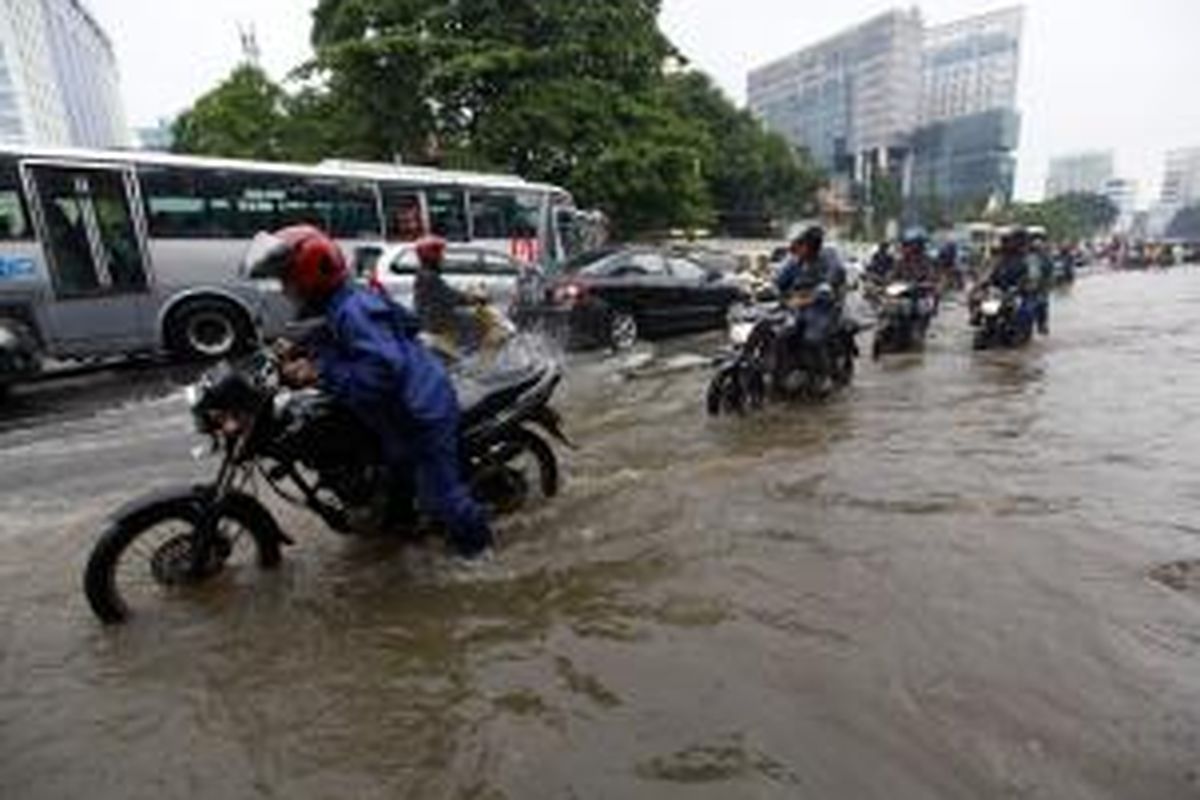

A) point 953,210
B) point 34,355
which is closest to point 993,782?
point 34,355

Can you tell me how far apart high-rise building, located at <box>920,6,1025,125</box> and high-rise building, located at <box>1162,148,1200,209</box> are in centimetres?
7077

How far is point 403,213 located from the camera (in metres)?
16.8

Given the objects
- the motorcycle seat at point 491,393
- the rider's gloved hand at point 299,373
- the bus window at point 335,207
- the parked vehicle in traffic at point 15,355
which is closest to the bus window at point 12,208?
the parked vehicle in traffic at point 15,355

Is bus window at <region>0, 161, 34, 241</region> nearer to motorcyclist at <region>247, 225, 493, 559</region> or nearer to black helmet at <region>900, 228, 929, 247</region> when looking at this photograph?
motorcyclist at <region>247, 225, 493, 559</region>

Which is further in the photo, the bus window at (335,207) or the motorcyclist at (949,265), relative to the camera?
the motorcyclist at (949,265)

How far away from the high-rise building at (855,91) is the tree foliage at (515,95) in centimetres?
5305

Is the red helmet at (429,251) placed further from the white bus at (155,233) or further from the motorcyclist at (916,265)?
the motorcyclist at (916,265)

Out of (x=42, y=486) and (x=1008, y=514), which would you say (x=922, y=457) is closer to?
(x=1008, y=514)

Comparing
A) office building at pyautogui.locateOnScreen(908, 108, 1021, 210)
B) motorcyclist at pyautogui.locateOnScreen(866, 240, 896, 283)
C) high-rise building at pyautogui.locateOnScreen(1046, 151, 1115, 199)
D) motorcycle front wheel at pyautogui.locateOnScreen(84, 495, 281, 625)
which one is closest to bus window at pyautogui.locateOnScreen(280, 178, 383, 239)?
motorcyclist at pyautogui.locateOnScreen(866, 240, 896, 283)

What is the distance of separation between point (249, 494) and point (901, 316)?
9.62 metres

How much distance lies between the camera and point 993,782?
319 centimetres

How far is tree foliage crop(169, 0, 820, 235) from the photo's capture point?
Answer: 24.6m

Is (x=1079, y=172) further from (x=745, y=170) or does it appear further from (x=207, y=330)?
(x=207, y=330)

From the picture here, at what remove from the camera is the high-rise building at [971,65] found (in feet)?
312
